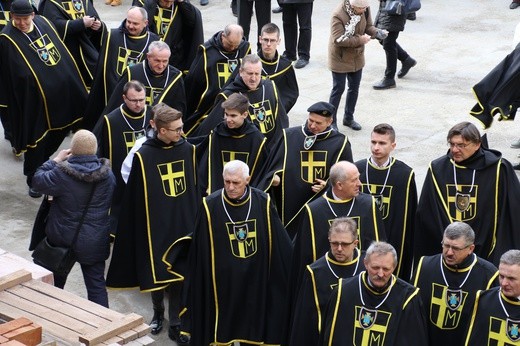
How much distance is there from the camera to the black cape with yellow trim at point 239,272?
10.2 metres

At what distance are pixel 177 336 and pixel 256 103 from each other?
275 cm

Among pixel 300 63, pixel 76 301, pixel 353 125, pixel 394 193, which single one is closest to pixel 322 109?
pixel 394 193

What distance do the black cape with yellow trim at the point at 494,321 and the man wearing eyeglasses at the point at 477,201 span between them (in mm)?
1709

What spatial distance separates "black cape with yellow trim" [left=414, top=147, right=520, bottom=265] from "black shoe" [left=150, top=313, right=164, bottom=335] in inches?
91.5

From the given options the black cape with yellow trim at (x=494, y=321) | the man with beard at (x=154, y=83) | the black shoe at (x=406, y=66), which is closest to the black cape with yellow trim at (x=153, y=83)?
the man with beard at (x=154, y=83)

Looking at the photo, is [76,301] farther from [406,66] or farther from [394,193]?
[406,66]

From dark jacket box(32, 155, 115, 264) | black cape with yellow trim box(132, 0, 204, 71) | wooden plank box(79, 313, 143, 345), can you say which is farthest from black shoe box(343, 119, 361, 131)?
wooden plank box(79, 313, 143, 345)

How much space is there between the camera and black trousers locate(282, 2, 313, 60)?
17.2 meters

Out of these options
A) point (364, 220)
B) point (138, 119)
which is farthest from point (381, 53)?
point (364, 220)

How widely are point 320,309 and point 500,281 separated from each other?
1463 mm

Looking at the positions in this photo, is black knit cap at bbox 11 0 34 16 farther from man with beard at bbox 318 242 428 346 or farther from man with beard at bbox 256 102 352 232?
man with beard at bbox 318 242 428 346

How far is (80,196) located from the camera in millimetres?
10312

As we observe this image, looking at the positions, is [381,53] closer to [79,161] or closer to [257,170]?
[257,170]

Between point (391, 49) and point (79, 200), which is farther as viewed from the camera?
point (391, 49)
